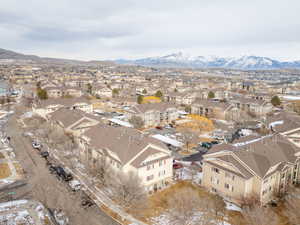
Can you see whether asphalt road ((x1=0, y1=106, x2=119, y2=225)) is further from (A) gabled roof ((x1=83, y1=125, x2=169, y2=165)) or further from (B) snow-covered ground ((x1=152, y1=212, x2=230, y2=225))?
(A) gabled roof ((x1=83, y1=125, x2=169, y2=165))

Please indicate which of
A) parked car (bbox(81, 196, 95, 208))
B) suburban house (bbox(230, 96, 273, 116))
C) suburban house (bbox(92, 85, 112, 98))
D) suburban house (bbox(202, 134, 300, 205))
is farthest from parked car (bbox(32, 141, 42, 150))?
suburban house (bbox(92, 85, 112, 98))

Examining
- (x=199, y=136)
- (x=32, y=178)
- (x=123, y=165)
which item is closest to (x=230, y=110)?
(x=199, y=136)

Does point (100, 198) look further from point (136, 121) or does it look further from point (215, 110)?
point (215, 110)

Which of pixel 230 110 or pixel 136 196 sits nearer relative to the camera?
pixel 136 196

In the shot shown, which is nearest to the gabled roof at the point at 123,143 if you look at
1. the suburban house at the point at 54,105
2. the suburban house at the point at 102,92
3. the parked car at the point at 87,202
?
the parked car at the point at 87,202

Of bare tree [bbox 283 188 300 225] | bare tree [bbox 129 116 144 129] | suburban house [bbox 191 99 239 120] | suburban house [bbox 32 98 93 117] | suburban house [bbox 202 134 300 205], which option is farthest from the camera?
suburban house [bbox 191 99 239 120]

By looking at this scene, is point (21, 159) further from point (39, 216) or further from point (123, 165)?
point (123, 165)
